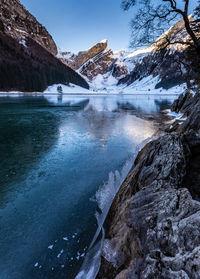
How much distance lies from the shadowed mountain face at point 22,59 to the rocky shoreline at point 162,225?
9846 centimetres

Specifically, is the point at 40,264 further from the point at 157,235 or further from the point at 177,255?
the point at 177,255

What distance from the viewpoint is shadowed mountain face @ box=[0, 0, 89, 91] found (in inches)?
3533

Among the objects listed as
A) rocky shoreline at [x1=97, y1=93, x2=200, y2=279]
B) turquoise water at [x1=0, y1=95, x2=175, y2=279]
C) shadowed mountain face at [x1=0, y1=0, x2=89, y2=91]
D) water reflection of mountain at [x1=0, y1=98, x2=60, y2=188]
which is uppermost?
shadowed mountain face at [x1=0, y1=0, x2=89, y2=91]

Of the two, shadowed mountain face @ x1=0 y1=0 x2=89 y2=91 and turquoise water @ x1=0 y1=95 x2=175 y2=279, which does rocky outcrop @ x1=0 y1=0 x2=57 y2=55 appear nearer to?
shadowed mountain face @ x1=0 y1=0 x2=89 y2=91

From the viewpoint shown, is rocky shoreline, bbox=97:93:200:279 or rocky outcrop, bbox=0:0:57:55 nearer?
rocky shoreline, bbox=97:93:200:279

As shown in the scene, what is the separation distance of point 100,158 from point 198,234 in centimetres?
729

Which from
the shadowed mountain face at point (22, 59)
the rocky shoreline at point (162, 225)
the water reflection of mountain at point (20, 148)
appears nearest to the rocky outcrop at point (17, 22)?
the shadowed mountain face at point (22, 59)

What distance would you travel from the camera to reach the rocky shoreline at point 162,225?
1941 mm

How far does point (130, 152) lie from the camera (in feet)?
32.6

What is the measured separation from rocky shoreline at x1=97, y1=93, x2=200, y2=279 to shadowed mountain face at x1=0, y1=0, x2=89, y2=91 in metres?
98.5

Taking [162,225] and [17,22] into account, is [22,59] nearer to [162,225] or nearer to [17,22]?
[17,22]

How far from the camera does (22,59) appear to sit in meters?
A: 103

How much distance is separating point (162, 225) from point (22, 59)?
12795 centimetres

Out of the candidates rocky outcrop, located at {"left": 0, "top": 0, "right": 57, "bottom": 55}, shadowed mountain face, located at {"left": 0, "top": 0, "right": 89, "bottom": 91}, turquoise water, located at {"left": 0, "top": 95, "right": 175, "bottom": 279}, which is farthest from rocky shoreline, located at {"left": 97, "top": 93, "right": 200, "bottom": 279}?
rocky outcrop, located at {"left": 0, "top": 0, "right": 57, "bottom": 55}
